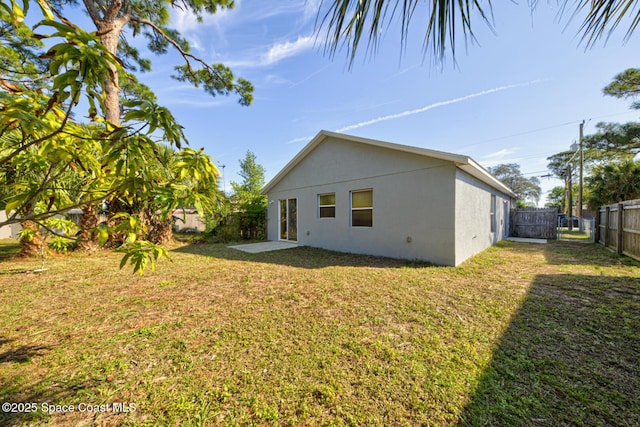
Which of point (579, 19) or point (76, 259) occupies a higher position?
point (579, 19)

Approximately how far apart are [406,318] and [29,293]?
654 centimetres

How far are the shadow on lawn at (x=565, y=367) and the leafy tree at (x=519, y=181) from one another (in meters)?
53.6

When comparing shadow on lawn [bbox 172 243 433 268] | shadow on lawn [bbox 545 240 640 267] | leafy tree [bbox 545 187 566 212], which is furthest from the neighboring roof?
leafy tree [bbox 545 187 566 212]

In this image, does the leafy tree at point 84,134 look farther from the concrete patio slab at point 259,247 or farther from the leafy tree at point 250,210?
the leafy tree at point 250,210

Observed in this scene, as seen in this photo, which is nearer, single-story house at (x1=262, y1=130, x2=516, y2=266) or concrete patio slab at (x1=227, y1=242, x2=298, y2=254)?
single-story house at (x1=262, y1=130, x2=516, y2=266)

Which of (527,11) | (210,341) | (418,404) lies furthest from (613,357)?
(210,341)

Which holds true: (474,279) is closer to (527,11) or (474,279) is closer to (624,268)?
(624,268)

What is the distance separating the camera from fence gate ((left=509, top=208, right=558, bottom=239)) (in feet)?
39.8

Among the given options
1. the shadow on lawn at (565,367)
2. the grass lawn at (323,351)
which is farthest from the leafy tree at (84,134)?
the shadow on lawn at (565,367)

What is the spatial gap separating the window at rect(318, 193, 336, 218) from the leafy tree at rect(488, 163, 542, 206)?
51.3m

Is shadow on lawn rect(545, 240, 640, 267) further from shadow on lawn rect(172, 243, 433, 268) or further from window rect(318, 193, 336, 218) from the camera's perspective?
window rect(318, 193, 336, 218)

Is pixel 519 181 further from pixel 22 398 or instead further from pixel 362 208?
pixel 22 398

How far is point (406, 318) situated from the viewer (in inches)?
129

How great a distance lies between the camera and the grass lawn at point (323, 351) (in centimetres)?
179
